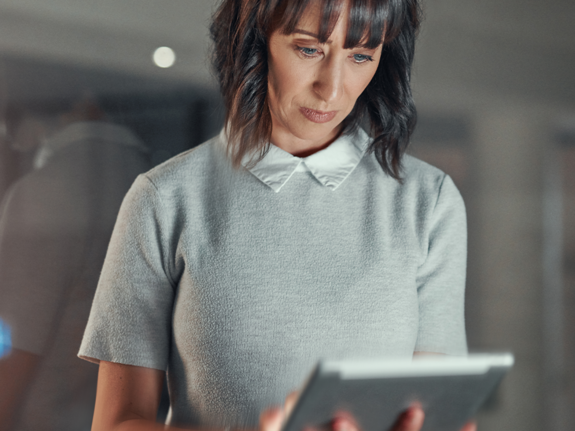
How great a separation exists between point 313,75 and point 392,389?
1.42 feet

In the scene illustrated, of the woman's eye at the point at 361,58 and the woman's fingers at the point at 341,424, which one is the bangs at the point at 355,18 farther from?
the woman's fingers at the point at 341,424

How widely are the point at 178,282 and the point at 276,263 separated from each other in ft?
0.49

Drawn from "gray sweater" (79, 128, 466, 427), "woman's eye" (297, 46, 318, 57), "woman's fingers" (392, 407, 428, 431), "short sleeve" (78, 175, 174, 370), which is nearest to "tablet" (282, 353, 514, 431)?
"woman's fingers" (392, 407, 428, 431)

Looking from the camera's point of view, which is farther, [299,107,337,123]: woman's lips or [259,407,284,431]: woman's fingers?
[299,107,337,123]: woman's lips

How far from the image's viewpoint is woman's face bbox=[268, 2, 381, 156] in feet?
2.31

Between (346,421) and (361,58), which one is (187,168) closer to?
(361,58)

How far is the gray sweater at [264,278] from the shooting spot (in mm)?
735

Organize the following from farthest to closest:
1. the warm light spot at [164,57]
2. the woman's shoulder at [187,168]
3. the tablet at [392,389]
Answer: the warm light spot at [164,57], the woman's shoulder at [187,168], the tablet at [392,389]

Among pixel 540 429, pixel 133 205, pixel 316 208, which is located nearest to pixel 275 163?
pixel 316 208

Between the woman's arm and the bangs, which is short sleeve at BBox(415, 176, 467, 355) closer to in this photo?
the bangs

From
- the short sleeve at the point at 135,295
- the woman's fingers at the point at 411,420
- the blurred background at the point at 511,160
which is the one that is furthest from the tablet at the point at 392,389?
the blurred background at the point at 511,160

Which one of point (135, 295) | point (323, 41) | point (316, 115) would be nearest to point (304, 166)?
point (316, 115)

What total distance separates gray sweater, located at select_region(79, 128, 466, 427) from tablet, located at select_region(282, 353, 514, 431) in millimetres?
210

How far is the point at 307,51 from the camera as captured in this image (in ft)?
2.36
